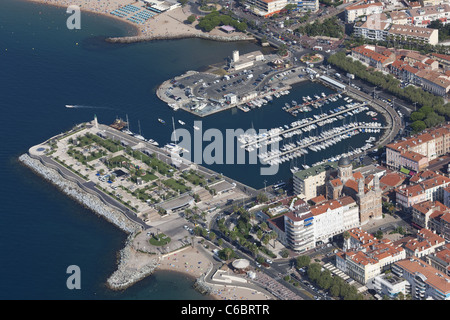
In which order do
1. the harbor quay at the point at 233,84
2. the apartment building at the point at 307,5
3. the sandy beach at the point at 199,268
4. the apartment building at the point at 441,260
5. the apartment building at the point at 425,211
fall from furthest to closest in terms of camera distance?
the apartment building at the point at 307,5 < the harbor quay at the point at 233,84 < the apartment building at the point at 425,211 < the apartment building at the point at 441,260 < the sandy beach at the point at 199,268

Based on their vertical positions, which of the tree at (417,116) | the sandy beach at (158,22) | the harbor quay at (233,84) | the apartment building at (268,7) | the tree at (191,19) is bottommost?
the harbor quay at (233,84)

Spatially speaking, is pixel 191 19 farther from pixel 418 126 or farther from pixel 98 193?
pixel 98 193

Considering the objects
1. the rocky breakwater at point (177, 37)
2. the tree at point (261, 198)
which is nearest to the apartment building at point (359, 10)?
the rocky breakwater at point (177, 37)

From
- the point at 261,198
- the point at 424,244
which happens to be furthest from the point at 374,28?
the point at 424,244

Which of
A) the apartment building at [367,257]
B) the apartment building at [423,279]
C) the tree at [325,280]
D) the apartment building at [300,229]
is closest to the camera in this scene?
the apartment building at [423,279]

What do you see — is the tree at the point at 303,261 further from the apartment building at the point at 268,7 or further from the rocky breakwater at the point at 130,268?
the apartment building at the point at 268,7

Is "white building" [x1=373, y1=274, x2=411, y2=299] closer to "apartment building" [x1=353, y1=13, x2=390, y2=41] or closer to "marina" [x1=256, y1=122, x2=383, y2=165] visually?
"marina" [x1=256, y1=122, x2=383, y2=165]
